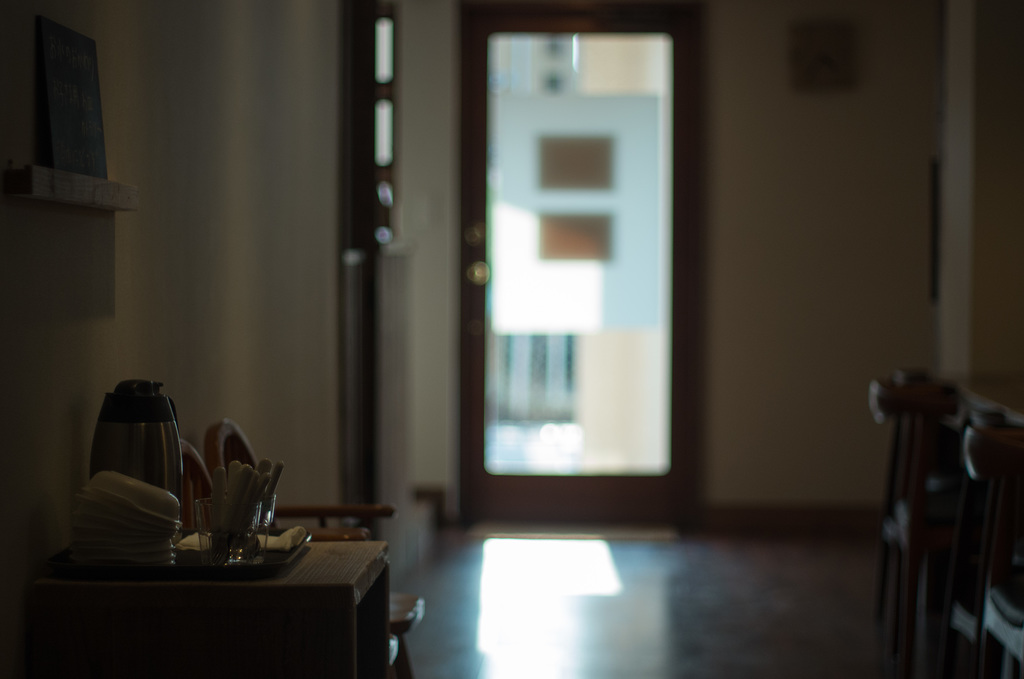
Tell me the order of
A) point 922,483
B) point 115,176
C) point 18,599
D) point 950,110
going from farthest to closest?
point 950,110, point 922,483, point 115,176, point 18,599

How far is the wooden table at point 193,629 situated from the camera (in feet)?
4.71

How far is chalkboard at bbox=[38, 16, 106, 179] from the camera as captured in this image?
1495 millimetres

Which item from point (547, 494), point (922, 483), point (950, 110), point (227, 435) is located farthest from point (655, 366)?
point (227, 435)

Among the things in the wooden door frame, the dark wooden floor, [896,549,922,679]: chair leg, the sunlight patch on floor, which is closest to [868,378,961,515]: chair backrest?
[896,549,922,679]: chair leg

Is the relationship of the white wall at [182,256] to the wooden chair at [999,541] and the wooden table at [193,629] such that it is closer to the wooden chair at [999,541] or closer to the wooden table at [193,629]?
the wooden table at [193,629]

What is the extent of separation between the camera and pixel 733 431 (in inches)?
192

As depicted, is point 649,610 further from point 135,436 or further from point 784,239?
point 135,436

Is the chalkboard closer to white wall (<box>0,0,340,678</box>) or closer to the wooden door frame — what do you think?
white wall (<box>0,0,340,678</box>)

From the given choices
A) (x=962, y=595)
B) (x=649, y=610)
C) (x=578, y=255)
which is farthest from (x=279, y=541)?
(x=578, y=255)

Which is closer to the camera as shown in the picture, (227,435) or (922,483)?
(227,435)

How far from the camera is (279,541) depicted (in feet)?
5.31

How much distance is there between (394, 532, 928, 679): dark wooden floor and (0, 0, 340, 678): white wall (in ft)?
2.45

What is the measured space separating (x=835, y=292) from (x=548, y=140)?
1559mm

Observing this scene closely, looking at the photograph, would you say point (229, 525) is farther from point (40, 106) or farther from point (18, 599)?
point (40, 106)
